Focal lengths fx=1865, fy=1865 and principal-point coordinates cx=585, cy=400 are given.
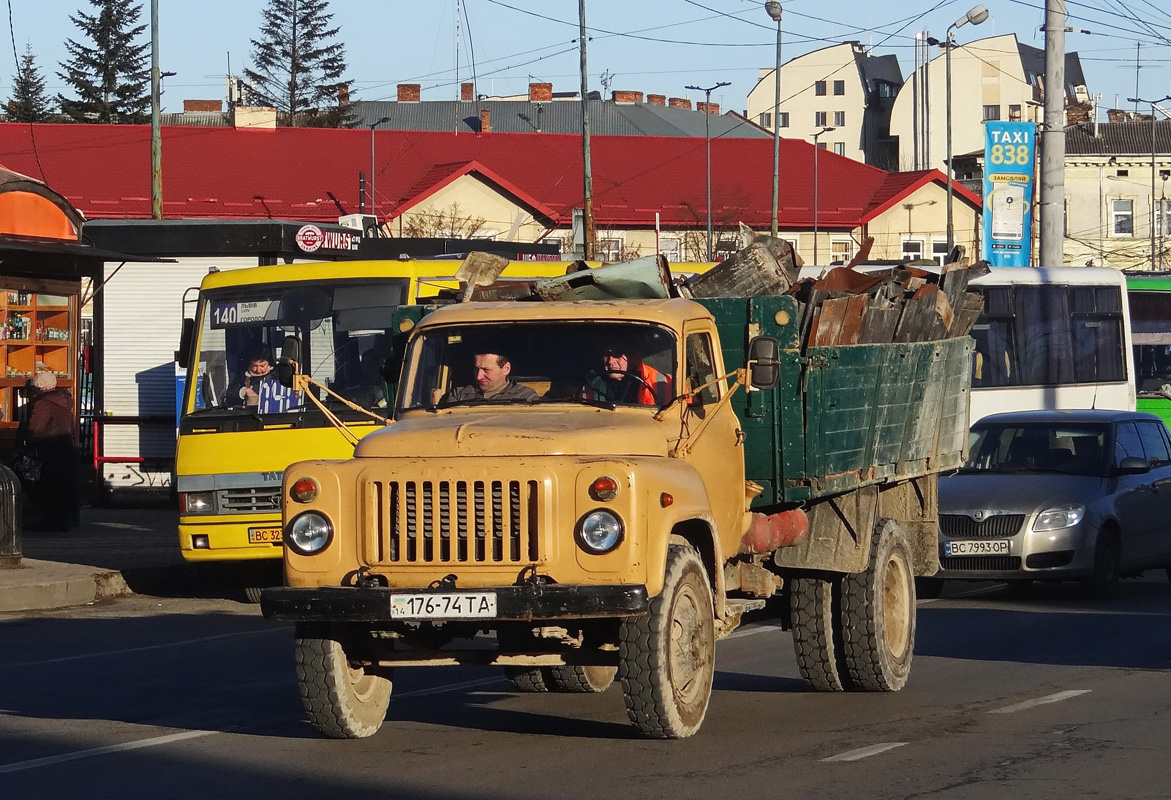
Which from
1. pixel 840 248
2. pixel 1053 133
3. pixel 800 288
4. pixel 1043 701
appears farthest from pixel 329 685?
pixel 840 248

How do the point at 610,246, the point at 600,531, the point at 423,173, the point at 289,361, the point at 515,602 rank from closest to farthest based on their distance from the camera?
the point at 515,602
the point at 600,531
the point at 289,361
the point at 610,246
the point at 423,173

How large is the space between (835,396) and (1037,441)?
8203mm

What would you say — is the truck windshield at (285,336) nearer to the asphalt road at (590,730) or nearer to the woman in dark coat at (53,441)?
the asphalt road at (590,730)

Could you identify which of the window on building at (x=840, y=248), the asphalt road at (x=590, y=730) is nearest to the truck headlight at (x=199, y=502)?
the asphalt road at (x=590, y=730)

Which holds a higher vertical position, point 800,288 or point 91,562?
point 800,288

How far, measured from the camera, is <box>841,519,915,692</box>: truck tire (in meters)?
A: 10.4

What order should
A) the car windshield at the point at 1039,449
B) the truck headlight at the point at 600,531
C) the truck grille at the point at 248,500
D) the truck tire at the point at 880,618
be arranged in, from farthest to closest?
the car windshield at the point at 1039,449 < the truck grille at the point at 248,500 < the truck tire at the point at 880,618 < the truck headlight at the point at 600,531

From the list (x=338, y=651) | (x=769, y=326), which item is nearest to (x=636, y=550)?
(x=338, y=651)

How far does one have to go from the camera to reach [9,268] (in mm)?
21906

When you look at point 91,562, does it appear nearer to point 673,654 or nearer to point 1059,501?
point 1059,501

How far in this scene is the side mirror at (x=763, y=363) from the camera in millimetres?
8867

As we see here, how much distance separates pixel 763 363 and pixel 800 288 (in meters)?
1.85

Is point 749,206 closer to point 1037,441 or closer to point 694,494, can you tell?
point 1037,441

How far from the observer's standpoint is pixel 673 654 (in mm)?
8242
